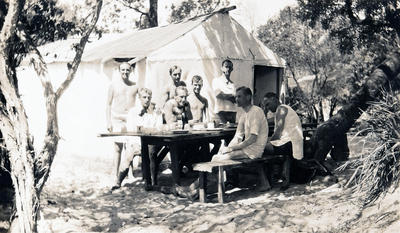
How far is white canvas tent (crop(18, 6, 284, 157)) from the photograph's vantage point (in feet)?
35.4

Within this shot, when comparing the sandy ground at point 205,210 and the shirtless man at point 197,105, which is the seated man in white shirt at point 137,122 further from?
the shirtless man at point 197,105

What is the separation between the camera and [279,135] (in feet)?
23.4

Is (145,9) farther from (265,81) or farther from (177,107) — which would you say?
(177,107)

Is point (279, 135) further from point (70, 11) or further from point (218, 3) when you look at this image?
point (218, 3)

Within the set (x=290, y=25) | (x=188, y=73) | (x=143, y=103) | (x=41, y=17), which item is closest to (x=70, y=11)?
(x=41, y=17)

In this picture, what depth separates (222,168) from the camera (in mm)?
6242

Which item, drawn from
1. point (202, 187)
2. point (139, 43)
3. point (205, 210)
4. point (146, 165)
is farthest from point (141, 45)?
point (205, 210)

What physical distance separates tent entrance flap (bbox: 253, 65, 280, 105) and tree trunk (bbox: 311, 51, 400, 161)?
4.24 meters

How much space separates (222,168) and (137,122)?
1678mm

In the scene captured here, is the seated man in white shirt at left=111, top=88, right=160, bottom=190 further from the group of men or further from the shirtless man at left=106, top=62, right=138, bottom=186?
the shirtless man at left=106, top=62, right=138, bottom=186

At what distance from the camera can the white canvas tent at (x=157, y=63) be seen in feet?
35.4

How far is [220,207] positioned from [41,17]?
9.99ft

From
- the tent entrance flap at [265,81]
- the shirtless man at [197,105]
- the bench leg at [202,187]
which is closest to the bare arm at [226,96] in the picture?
the shirtless man at [197,105]

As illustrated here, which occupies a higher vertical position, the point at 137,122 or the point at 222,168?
the point at 137,122
